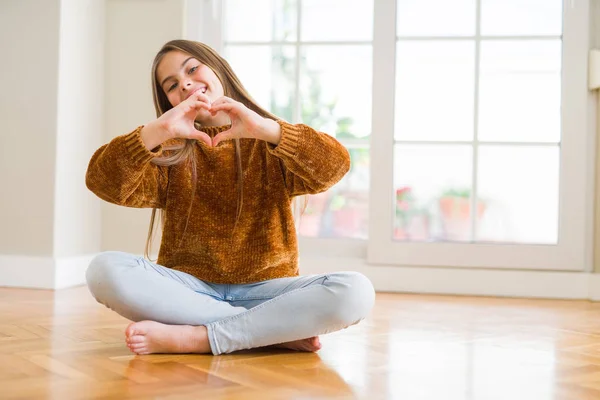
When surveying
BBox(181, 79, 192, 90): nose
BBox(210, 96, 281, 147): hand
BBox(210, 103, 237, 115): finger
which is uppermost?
BBox(181, 79, 192, 90): nose

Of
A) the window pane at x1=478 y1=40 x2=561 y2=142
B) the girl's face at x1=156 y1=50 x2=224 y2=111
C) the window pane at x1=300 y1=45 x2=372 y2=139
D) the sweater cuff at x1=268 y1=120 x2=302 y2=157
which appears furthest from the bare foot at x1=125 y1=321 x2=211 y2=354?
the window pane at x1=300 y1=45 x2=372 y2=139

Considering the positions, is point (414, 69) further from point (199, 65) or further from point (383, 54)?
point (199, 65)

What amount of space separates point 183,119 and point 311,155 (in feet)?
0.85

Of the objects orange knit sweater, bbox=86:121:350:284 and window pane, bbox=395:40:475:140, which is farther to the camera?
window pane, bbox=395:40:475:140

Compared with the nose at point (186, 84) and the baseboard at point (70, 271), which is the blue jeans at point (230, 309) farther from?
the baseboard at point (70, 271)

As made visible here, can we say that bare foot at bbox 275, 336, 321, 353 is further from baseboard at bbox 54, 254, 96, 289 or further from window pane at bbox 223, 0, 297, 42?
window pane at bbox 223, 0, 297, 42

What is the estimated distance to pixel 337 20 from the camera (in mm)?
3400

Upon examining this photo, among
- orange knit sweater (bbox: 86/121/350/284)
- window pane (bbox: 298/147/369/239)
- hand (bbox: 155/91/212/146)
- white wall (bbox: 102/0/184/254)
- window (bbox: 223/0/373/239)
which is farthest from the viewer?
window pane (bbox: 298/147/369/239)

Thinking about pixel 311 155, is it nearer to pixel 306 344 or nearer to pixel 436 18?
pixel 306 344

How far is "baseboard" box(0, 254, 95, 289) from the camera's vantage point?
114 inches

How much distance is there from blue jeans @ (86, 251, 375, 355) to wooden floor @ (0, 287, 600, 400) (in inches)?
1.8

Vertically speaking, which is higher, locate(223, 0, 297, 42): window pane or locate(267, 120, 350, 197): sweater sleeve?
locate(223, 0, 297, 42): window pane

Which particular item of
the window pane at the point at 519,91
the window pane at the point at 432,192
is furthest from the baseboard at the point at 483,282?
the window pane at the point at 519,91

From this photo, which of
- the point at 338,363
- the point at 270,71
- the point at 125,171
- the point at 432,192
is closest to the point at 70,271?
the point at 270,71
